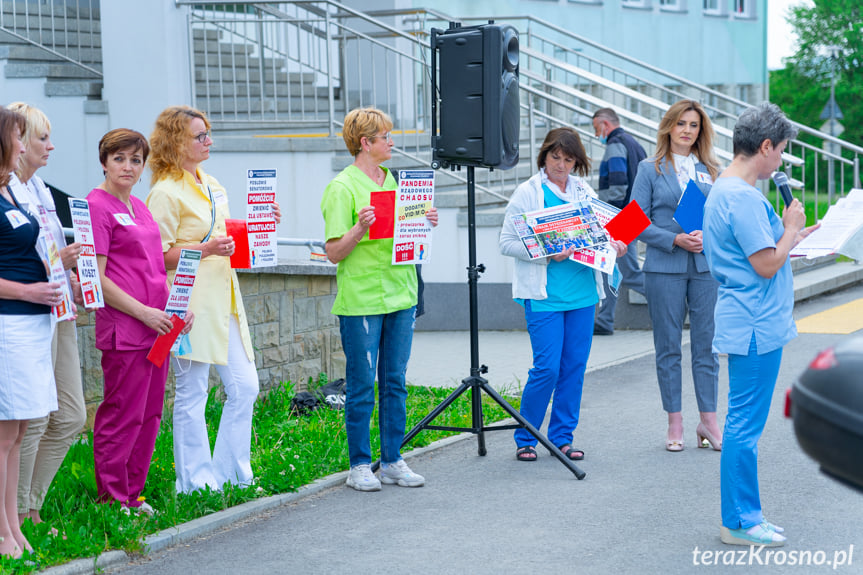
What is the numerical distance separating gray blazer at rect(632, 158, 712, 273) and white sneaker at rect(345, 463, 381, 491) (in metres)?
2.17

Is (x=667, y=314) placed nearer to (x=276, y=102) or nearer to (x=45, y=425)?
(x=45, y=425)

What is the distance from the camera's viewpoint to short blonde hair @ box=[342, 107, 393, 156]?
627 cm

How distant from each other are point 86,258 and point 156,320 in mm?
497

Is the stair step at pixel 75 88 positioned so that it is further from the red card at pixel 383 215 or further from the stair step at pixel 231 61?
the red card at pixel 383 215

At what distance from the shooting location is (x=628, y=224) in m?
6.81

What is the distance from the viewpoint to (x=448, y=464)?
277 inches

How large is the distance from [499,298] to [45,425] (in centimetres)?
745

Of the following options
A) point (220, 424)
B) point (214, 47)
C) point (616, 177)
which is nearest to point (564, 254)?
point (220, 424)

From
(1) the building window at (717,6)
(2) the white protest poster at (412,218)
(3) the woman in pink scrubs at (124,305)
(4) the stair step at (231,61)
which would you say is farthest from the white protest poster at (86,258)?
(1) the building window at (717,6)

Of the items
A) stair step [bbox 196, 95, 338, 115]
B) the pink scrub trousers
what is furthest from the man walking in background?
the pink scrub trousers

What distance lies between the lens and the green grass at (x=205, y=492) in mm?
5258

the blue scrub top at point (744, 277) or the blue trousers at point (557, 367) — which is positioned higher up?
the blue scrub top at point (744, 277)

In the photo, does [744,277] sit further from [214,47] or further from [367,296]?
[214,47]

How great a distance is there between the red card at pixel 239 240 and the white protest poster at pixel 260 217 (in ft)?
0.08
